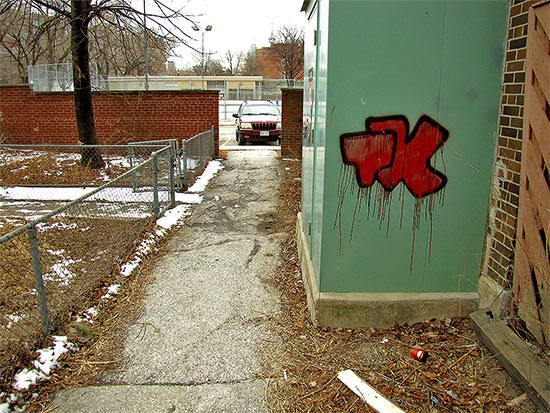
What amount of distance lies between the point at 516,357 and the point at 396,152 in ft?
5.17

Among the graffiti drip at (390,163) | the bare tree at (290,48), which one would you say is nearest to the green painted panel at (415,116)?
Answer: the graffiti drip at (390,163)

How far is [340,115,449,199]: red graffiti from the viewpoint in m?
3.19

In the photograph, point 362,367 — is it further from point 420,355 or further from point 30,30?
point 30,30

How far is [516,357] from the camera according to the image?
274 cm

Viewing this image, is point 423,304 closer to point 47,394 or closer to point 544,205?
point 544,205

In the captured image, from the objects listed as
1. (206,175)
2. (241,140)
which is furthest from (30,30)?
(241,140)

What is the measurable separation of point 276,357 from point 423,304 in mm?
1245

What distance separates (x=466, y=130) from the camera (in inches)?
127

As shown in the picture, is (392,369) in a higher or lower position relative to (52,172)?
lower

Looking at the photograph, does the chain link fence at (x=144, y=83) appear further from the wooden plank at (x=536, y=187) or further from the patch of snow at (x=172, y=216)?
the wooden plank at (x=536, y=187)

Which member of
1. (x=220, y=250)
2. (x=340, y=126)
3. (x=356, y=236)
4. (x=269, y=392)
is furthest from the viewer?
(x=220, y=250)

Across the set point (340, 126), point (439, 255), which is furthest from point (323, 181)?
point (439, 255)

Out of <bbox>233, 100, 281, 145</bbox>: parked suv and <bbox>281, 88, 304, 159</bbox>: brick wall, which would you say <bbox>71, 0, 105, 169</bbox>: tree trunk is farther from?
<bbox>233, 100, 281, 145</bbox>: parked suv

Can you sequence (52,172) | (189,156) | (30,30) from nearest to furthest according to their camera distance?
A: (189,156) < (52,172) < (30,30)
